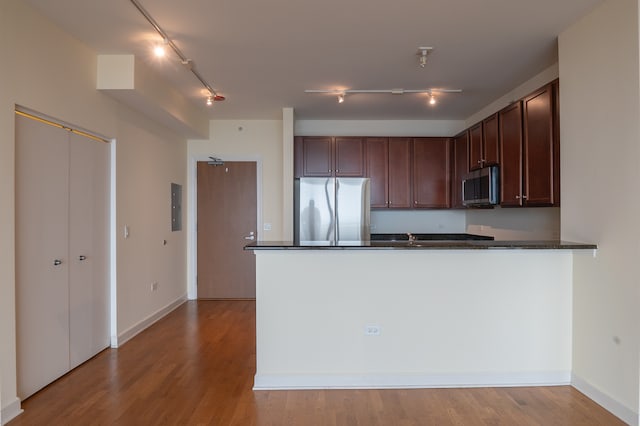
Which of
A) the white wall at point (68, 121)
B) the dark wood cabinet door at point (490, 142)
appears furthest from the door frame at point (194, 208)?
the dark wood cabinet door at point (490, 142)

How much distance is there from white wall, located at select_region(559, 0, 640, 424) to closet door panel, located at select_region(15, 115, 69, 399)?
3735 mm

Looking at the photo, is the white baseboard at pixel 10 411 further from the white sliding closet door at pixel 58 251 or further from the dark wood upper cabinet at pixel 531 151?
the dark wood upper cabinet at pixel 531 151

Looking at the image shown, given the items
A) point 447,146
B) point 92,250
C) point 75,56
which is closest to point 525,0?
point 447,146

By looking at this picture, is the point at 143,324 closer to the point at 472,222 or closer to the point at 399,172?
the point at 399,172

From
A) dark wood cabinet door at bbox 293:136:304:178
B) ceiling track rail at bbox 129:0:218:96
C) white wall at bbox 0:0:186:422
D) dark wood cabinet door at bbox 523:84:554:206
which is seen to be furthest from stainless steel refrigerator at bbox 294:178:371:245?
dark wood cabinet door at bbox 523:84:554:206

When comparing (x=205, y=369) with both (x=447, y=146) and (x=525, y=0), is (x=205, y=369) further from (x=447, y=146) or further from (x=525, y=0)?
(x=447, y=146)

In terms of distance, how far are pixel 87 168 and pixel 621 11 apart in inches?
156

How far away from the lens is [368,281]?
2771 millimetres

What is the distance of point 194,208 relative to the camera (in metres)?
5.55

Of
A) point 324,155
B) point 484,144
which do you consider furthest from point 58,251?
point 484,144

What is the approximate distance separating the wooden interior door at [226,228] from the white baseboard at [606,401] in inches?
157

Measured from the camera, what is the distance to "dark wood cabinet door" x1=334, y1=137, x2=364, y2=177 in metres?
5.14

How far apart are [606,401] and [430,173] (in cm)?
331

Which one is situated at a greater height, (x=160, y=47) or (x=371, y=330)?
(x=160, y=47)
